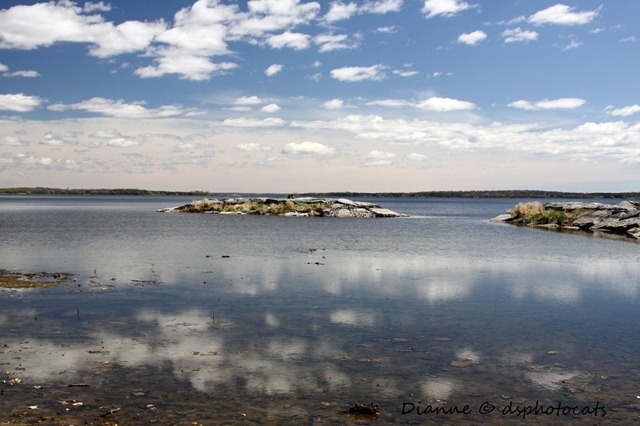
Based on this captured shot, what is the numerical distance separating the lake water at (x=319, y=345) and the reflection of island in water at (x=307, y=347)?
5 cm

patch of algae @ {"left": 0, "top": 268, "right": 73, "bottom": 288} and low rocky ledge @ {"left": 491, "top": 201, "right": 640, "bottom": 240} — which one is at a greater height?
low rocky ledge @ {"left": 491, "top": 201, "right": 640, "bottom": 240}

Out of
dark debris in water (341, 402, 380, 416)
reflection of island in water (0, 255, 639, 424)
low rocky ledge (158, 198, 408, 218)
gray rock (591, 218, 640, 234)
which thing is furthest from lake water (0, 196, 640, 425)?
low rocky ledge (158, 198, 408, 218)

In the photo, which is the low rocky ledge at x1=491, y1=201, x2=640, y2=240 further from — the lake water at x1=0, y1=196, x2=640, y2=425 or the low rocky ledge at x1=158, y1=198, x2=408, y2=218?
the lake water at x1=0, y1=196, x2=640, y2=425

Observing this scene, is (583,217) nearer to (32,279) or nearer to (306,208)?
(306,208)

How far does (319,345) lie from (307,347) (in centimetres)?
33

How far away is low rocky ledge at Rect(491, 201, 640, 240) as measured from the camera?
5797 centimetres

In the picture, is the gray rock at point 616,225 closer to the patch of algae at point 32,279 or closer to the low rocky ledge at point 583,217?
the low rocky ledge at point 583,217

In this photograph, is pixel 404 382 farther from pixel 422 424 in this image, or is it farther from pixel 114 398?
pixel 114 398

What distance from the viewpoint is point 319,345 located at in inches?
509

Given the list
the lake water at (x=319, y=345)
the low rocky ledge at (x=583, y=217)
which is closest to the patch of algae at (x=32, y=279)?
the lake water at (x=319, y=345)

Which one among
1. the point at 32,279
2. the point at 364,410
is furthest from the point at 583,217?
the point at 364,410

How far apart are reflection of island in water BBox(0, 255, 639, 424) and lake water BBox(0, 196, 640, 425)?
2.0 inches

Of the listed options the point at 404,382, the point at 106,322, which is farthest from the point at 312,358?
the point at 106,322

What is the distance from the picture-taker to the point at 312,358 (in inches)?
468
